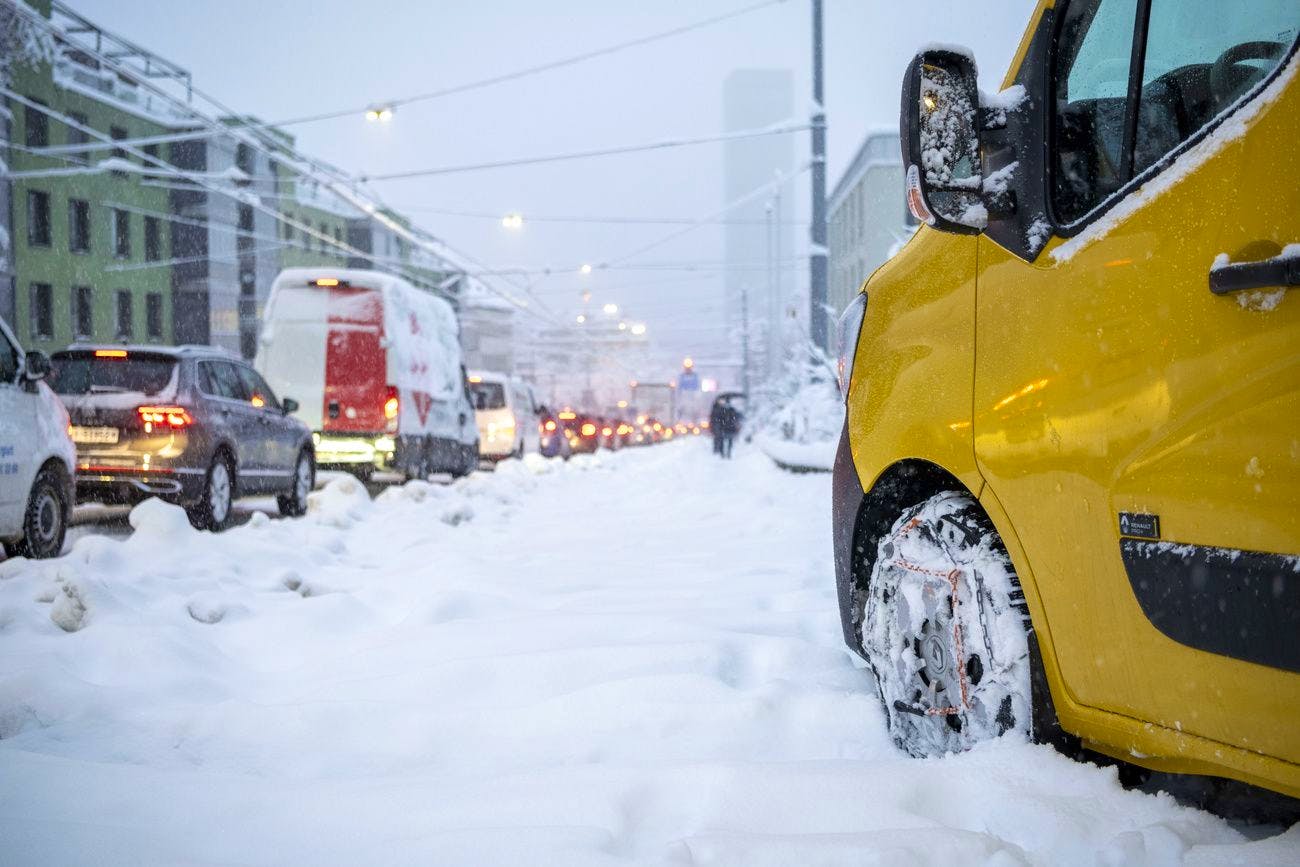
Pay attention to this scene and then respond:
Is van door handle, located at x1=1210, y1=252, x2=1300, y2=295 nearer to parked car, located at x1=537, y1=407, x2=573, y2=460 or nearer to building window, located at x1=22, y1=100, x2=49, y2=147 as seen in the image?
parked car, located at x1=537, y1=407, x2=573, y2=460

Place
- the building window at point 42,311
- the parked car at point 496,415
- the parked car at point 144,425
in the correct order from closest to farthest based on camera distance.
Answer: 1. the parked car at point 144,425
2. the parked car at point 496,415
3. the building window at point 42,311

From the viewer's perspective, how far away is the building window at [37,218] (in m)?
37.2

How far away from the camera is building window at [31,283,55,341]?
37938 mm

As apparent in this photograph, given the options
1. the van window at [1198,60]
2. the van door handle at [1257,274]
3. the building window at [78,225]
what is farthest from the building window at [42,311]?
the van door handle at [1257,274]

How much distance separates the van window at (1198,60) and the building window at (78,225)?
43482 millimetres

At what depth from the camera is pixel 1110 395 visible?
2209 millimetres

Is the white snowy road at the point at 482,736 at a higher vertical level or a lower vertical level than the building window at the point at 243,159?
lower

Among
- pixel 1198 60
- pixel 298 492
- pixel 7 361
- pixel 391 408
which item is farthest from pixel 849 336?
pixel 391 408

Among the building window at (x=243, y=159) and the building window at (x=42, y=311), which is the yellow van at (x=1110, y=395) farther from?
the building window at (x=243, y=159)

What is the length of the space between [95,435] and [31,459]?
231cm

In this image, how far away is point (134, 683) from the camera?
3.87 metres

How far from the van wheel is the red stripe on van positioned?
11.7m

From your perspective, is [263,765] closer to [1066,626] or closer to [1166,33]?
[1066,626]

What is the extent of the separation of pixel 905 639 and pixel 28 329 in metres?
40.6
